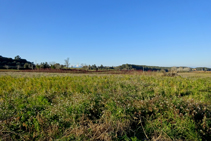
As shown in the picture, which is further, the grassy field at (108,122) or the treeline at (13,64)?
the treeline at (13,64)

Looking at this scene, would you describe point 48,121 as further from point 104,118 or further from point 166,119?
point 166,119

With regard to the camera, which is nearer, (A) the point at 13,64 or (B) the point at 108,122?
(B) the point at 108,122

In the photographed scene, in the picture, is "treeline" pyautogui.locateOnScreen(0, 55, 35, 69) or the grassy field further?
"treeline" pyautogui.locateOnScreen(0, 55, 35, 69)

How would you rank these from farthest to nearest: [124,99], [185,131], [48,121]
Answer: [124,99]
[48,121]
[185,131]

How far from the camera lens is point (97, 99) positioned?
5234 mm

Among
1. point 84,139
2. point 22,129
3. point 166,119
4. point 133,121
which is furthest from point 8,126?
point 166,119

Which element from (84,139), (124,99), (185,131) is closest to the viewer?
(84,139)

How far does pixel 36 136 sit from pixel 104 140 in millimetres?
1773

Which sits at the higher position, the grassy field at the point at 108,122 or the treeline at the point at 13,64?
the treeline at the point at 13,64

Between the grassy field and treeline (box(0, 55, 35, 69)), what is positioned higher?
treeline (box(0, 55, 35, 69))

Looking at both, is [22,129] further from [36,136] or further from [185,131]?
[185,131]

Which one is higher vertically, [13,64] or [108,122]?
[13,64]

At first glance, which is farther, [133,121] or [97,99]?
[97,99]

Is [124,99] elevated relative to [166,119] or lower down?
elevated
